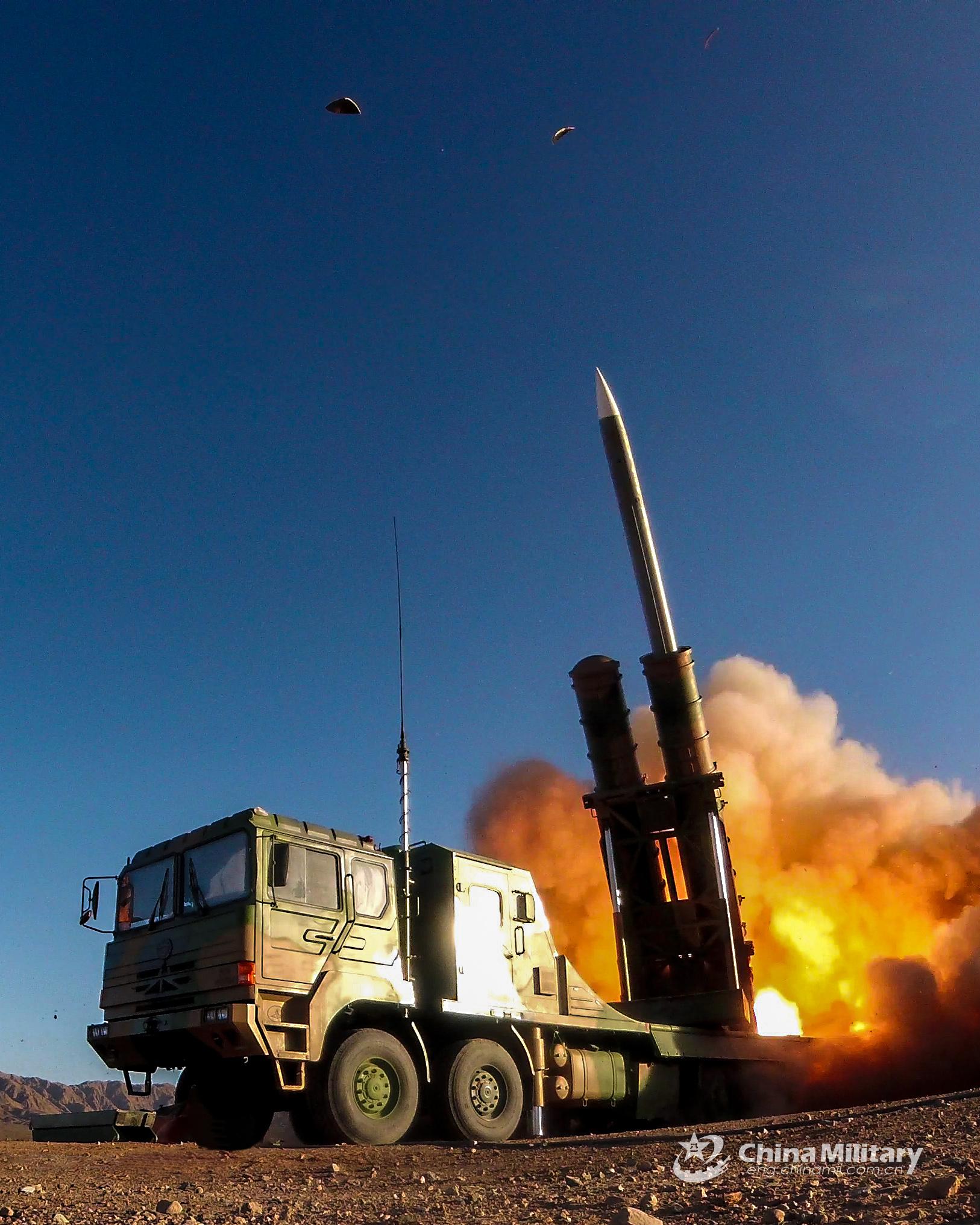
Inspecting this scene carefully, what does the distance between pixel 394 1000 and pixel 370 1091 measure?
816 millimetres

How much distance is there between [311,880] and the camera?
395 inches

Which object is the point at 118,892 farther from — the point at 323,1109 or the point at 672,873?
the point at 672,873

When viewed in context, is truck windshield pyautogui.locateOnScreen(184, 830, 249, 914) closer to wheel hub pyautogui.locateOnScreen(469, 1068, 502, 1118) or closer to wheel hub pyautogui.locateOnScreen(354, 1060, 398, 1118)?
wheel hub pyautogui.locateOnScreen(354, 1060, 398, 1118)

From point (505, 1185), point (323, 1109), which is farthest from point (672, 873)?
point (505, 1185)

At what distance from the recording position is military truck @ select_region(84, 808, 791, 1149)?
366 inches

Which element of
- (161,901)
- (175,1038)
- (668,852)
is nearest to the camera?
(175,1038)

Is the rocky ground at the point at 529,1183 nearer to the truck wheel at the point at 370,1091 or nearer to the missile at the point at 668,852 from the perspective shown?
the truck wheel at the point at 370,1091

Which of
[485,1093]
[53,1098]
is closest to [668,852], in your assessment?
[485,1093]

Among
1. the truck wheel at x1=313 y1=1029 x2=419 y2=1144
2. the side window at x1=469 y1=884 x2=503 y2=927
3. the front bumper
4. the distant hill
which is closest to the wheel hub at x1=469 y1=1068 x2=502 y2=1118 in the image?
the truck wheel at x1=313 y1=1029 x2=419 y2=1144

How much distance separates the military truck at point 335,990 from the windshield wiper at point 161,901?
25mm

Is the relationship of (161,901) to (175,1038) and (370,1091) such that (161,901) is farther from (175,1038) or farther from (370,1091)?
(370,1091)

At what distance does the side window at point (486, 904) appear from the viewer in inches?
456

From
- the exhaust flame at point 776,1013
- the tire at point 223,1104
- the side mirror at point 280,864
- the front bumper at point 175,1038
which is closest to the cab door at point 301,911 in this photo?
the side mirror at point 280,864

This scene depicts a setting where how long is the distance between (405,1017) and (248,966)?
2043 mm
